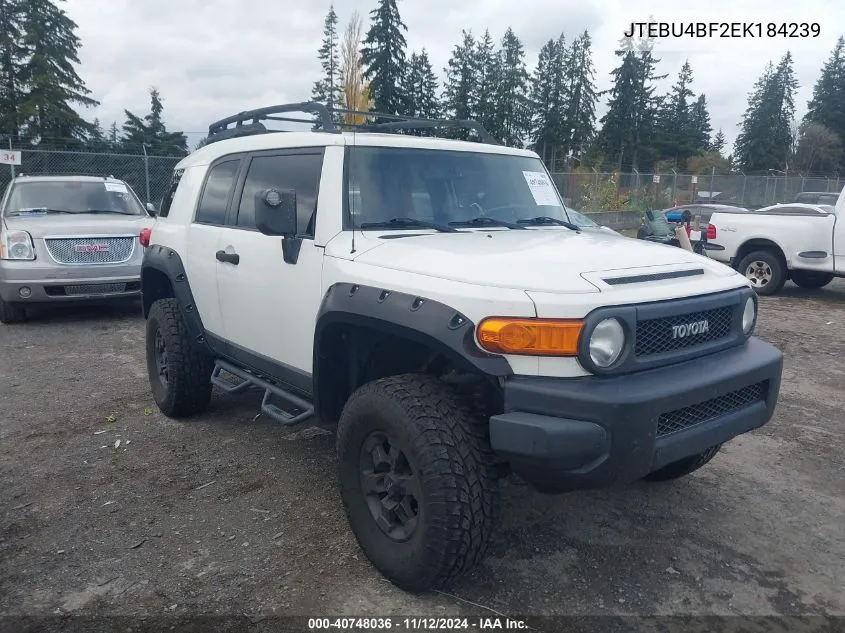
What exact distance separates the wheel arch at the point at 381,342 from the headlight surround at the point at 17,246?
620 cm

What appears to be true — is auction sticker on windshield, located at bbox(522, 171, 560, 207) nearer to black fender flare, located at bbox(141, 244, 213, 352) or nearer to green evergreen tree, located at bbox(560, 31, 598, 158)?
black fender flare, located at bbox(141, 244, 213, 352)

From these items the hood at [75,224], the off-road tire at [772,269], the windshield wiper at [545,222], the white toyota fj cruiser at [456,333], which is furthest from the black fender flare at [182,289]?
the off-road tire at [772,269]

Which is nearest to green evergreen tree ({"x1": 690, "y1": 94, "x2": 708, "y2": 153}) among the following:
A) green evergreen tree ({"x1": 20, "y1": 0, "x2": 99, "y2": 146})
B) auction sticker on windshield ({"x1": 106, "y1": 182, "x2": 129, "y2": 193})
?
green evergreen tree ({"x1": 20, "y1": 0, "x2": 99, "y2": 146})

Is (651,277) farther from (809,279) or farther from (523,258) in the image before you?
(809,279)

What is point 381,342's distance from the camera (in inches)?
125

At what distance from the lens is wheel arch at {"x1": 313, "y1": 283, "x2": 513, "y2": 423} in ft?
8.35

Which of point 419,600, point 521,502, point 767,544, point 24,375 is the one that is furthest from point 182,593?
point 24,375

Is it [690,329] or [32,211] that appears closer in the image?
[690,329]

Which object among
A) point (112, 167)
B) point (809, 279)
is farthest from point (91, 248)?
point (809, 279)

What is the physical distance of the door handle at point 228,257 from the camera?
399 centimetres

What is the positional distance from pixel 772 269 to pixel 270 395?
9156mm

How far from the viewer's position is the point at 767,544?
3.29 meters

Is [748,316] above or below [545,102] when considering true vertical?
below

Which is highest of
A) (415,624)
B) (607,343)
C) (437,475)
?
(607,343)
